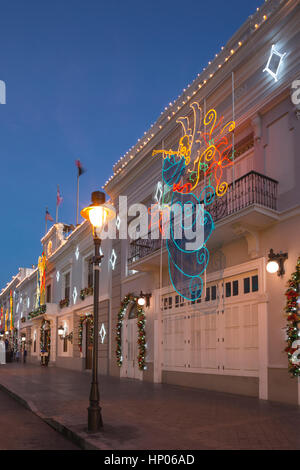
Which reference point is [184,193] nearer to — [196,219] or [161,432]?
[196,219]

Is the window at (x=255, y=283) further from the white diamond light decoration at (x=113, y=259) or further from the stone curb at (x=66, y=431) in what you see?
the white diamond light decoration at (x=113, y=259)

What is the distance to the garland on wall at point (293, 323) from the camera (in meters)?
9.57

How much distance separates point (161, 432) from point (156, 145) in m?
11.8

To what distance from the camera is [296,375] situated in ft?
31.4

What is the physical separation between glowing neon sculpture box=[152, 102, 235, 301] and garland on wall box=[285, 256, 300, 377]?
8.89 feet

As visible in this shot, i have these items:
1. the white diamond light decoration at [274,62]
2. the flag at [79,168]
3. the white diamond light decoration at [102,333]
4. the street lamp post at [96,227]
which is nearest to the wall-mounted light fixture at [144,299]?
the white diamond light decoration at [102,333]

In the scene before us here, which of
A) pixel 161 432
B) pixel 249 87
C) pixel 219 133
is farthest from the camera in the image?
pixel 219 133

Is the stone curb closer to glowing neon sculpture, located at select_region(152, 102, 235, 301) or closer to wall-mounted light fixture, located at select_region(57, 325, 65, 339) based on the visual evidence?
glowing neon sculpture, located at select_region(152, 102, 235, 301)

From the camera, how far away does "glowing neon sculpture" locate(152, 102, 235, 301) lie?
1289 cm

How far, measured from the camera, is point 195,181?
47.3 ft

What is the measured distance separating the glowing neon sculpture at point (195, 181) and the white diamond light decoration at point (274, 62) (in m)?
1.64

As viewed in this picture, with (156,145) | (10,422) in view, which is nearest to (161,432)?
(10,422)

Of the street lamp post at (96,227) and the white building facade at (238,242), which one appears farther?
the white building facade at (238,242)

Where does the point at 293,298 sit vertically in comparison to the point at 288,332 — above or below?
above
